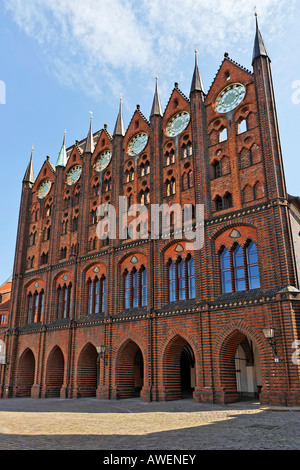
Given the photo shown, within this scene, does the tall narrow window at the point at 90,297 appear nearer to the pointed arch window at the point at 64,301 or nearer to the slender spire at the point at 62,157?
the pointed arch window at the point at 64,301

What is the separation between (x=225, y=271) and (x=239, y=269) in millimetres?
841

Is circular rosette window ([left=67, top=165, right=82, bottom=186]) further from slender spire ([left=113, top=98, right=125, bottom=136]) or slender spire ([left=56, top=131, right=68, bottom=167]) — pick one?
slender spire ([left=113, top=98, right=125, bottom=136])

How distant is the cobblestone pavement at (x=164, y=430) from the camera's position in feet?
30.8

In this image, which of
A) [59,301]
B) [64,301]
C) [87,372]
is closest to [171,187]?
[64,301]

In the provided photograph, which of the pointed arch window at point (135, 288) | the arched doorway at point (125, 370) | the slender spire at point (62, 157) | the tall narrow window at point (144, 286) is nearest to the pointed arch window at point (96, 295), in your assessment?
the pointed arch window at point (135, 288)

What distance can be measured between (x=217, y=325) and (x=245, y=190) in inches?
295

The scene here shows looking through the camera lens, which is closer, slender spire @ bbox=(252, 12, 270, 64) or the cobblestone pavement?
the cobblestone pavement

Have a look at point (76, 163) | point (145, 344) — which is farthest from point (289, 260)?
point (76, 163)

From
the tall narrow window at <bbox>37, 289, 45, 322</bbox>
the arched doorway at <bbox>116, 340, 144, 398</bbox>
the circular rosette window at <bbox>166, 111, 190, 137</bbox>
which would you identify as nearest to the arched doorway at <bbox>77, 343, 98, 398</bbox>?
the arched doorway at <bbox>116, 340, 144, 398</bbox>

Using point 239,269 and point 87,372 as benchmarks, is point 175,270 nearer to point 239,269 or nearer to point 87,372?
point 239,269

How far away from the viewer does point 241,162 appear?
22.5m

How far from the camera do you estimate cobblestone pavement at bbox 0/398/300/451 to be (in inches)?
369

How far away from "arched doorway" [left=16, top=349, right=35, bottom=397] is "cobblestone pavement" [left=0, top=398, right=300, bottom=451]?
17.3 meters

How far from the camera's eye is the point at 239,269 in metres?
21.0
